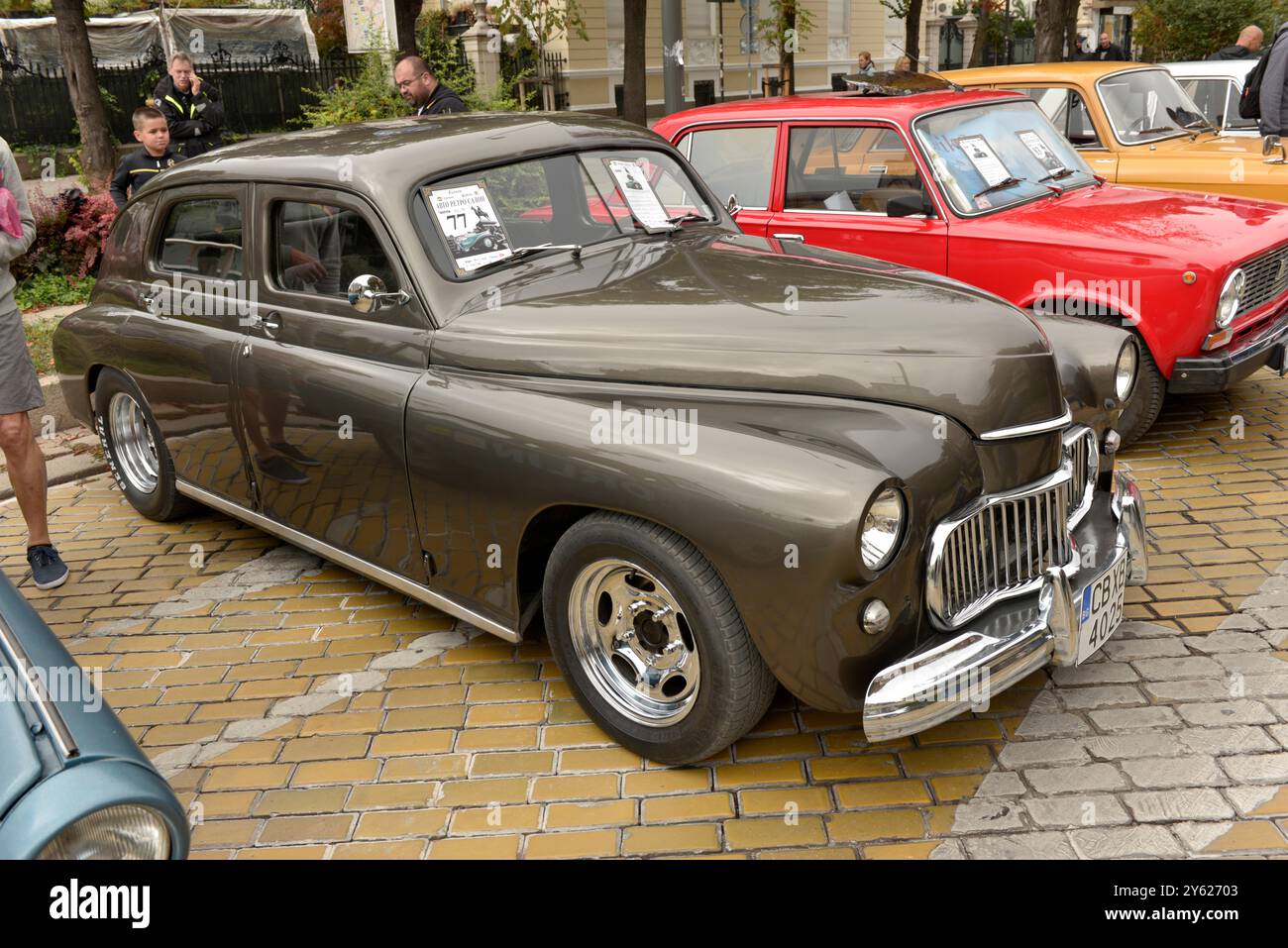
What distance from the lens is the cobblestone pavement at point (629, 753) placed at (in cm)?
308

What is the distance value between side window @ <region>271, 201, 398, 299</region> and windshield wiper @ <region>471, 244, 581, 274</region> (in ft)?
1.07

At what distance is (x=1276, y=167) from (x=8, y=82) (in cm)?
2000

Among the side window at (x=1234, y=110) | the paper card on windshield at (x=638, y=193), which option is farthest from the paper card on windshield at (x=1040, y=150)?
the side window at (x=1234, y=110)

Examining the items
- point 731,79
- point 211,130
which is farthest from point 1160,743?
point 731,79

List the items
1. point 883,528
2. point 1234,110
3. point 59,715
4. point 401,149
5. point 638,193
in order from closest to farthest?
point 59,715
point 883,528
point 401,149
point 638,193
point 1234,110

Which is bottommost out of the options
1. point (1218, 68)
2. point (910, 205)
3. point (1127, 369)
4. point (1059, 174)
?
point (1127, 369)

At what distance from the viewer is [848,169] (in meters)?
6.41

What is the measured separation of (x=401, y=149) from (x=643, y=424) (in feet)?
5.31

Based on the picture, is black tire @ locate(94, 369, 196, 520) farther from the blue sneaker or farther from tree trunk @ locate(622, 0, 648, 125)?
tree trunk @ locate(622, 0, 648, 125)

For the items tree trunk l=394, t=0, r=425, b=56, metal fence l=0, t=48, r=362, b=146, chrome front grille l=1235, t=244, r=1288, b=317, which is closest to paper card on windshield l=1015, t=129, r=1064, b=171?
chrome front grille l=1235, t=244, r=1288, b=317

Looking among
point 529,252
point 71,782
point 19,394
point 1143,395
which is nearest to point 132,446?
point 19,394

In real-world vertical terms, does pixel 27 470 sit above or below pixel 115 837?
below

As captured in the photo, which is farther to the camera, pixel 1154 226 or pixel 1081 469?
pixel 1154 226

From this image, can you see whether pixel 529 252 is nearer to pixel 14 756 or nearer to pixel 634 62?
pixel 14 756
